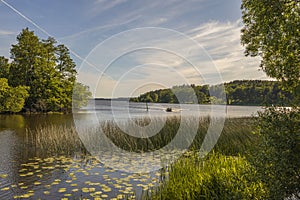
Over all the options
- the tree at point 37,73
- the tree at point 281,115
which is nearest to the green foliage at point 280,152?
the tree at point 281,115

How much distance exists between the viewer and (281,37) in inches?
104

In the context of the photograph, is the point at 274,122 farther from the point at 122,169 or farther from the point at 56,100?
the point at 56,100

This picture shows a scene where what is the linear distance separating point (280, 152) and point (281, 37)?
3.91ft

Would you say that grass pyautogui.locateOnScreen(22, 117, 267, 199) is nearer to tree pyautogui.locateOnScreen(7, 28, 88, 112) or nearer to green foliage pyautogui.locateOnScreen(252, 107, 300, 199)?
green foliage pyautogui.locateOnScreen(252, 107, 300, 199)

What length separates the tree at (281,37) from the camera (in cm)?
250

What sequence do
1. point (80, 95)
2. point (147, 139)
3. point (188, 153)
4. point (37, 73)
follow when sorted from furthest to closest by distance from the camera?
point (80, 95) < point (37, 73) < point (147, 139) < point (188, 153)

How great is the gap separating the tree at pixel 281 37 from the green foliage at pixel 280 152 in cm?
33

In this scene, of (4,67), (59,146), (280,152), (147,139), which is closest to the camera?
(280,152)

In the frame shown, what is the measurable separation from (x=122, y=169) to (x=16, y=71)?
32.1 meters

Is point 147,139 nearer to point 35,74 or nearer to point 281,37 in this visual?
point 281,37

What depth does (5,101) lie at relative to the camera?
28.8 metres

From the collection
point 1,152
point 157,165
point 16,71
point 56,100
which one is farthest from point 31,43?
point 157,165

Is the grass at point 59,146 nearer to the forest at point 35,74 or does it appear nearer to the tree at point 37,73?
the forest at point 35,74

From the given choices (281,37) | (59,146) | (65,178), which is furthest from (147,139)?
(281,37)
